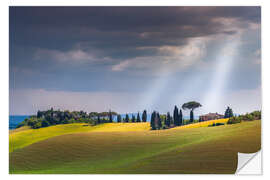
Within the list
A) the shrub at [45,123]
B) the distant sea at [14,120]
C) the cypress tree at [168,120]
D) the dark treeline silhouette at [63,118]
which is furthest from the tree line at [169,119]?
the distant sea at [14,120]

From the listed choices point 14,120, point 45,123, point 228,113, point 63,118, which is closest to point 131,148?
point 63,118

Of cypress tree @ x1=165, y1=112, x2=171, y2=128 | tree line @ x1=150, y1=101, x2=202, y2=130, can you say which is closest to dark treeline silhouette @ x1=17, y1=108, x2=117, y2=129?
tree line @ x1=150, y1=101, x2=202, y2=130

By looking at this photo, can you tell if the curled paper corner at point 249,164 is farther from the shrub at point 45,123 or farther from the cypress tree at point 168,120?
the shrub at point 45,123

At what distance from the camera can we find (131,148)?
841 centimetres

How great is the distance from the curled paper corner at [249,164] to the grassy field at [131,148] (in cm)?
12

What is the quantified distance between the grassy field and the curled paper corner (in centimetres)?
12

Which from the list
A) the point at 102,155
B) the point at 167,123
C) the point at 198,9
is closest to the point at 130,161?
the point at 102,155

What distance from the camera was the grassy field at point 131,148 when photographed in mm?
7914

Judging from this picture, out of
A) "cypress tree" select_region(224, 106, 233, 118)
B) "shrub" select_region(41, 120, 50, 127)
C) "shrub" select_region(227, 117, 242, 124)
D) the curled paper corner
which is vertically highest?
"cypress tree" select_region(224, 106, 233, 118)

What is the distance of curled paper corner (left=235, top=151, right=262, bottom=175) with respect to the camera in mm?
7852

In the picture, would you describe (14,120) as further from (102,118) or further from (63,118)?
(102,118)

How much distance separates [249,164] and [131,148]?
3048mm

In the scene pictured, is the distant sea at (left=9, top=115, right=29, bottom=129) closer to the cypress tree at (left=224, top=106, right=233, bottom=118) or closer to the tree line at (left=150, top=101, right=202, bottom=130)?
the tree line at (left=150, top=101, right=202, bottom=130)

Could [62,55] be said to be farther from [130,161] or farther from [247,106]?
[247,106]
